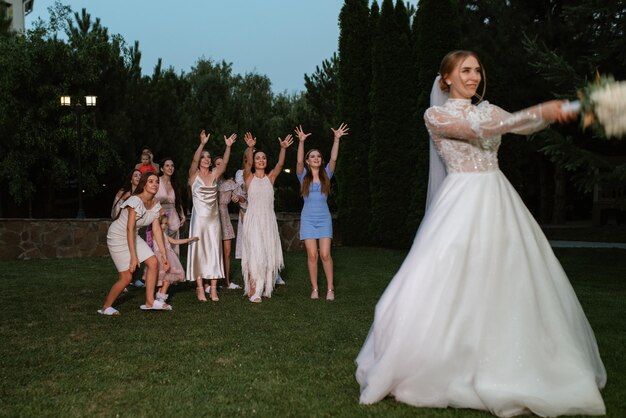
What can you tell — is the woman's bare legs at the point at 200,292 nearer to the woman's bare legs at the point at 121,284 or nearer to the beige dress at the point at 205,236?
the beige dress at the point at 205,236

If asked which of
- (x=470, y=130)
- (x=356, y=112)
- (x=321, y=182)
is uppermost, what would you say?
(x=356, y=112)

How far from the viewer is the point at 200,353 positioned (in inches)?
244

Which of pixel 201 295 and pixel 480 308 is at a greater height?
pixel 480 308

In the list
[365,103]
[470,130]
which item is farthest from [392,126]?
[470,130]

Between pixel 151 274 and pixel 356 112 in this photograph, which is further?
pixel 356 112

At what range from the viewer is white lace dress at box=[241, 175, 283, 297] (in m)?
10.1

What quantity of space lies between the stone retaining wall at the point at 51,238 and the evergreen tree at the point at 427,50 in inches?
319

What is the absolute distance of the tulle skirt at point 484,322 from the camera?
4.03 m

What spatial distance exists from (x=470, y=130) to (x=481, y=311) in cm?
115

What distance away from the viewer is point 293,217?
806 inches

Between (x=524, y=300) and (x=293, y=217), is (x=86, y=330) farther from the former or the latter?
(x=293, y=217)

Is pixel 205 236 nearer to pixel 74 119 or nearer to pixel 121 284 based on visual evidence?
pixel 121 284

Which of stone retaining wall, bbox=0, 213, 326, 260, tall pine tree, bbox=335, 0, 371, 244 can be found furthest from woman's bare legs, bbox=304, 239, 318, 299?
tall pine tree, bbox=335, 0, 371, 244

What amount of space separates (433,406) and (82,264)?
41.5 feet
